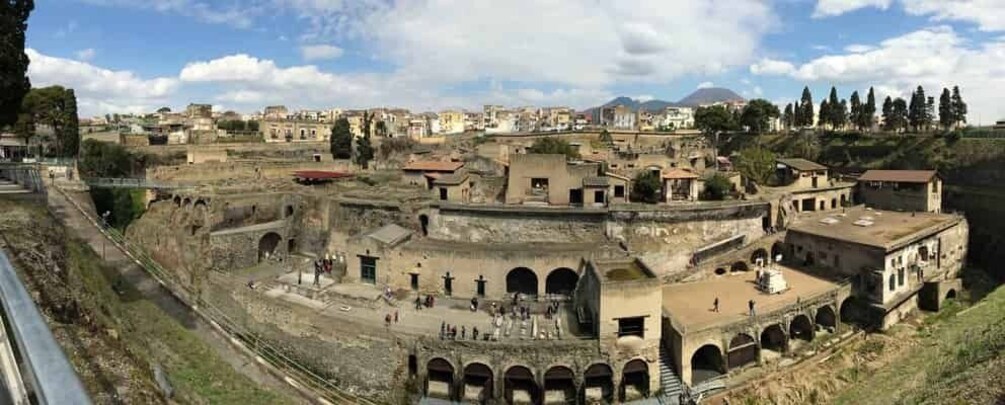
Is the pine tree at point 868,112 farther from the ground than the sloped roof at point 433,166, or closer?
farther from the ground

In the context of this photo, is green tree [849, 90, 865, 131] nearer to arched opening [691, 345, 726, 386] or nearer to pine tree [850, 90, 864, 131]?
pine tree [850, 90, 864, 131]

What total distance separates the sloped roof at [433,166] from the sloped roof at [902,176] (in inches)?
1148

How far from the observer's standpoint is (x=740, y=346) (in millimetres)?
24781

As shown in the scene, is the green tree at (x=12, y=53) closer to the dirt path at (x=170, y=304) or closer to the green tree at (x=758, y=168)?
the dirt path at (x=170, y=304)

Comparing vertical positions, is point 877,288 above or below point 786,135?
below

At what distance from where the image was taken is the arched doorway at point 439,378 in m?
23.4

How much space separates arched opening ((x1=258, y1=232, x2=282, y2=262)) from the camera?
36147mm

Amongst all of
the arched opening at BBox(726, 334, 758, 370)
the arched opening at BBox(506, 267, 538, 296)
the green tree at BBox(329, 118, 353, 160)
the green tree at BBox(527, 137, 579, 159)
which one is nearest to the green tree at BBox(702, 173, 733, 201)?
the green tree at BBox(527, 137, 579, 159)

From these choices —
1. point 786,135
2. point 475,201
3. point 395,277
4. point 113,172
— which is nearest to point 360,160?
point 113,172

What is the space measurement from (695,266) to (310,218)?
2311cm

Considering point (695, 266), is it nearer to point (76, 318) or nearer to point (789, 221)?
point (789, 221)

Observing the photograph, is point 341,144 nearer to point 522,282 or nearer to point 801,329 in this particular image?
point 522,282

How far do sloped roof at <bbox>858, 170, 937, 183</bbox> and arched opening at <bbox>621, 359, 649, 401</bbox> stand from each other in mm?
27374

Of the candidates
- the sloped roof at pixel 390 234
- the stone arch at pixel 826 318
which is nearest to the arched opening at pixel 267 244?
the sloped roof at pixel 390 234
